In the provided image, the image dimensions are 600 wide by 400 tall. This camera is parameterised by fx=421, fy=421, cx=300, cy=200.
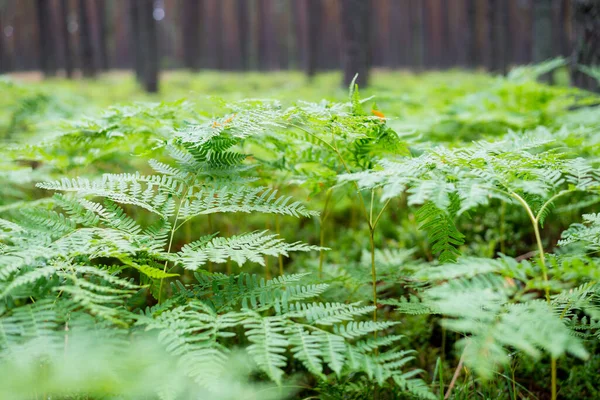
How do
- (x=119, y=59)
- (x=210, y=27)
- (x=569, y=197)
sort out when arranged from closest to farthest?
(x=569, y=197) → (x=210, y=27) → (x=119, y=59)

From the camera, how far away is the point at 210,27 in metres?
36.4

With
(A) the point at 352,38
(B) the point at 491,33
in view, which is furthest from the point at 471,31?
(A) the point at 352,38

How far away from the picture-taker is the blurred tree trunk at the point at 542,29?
29.2 feet

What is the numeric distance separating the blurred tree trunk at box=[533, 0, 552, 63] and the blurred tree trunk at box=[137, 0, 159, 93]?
35.6ft

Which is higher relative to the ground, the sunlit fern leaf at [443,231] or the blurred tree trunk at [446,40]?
the blurred tree trunk at [446,40]

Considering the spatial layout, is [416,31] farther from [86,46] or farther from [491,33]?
[86,46]

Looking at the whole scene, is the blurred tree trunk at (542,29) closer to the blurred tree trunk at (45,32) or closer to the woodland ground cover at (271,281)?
the woodland ground cover at (271,281)

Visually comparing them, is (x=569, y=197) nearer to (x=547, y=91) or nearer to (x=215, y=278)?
(x=547, y=91)

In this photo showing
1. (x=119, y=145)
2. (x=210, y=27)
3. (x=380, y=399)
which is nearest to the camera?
(x=380, y=399)

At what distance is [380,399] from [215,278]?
845 mm

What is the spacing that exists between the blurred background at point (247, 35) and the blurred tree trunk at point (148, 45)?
0.10 feet

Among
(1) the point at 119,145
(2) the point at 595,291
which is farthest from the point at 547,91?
(1) the point at 119,145

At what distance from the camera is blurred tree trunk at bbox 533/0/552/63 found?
Answer: 351 inches

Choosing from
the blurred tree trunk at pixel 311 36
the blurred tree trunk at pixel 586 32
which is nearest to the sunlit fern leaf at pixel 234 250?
the blurred tree trunk at pixel 586 32
